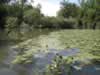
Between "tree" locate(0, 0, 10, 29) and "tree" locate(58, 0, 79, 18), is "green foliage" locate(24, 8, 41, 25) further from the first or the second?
"tree" locate(58, 0, 79, 18)

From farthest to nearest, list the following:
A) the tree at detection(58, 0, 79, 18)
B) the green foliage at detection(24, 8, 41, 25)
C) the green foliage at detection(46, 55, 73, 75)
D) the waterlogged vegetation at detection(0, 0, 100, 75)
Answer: the tree at detection(58, 0, 79, 18) → the green foliage at detection(24, 8, 41, 25) → the waterlogged vegetation at detection(0, 0, 100, 75) → the green foliage at detection(46, 55, 73, 75)

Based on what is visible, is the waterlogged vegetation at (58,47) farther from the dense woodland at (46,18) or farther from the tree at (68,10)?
the tree at (68,10)

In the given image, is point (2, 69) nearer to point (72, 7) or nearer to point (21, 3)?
point (21, 3)

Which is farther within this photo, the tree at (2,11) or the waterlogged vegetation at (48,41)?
the tree at (2,11)

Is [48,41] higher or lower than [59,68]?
lower

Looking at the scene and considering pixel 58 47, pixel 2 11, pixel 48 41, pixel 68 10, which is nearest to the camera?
pixel 58 47

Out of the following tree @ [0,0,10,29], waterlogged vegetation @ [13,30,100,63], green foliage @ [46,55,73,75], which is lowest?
waterlogged vegetation @ [13,30,100,63]

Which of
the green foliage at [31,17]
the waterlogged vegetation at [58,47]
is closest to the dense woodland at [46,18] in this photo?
the green foliage at [31,17]

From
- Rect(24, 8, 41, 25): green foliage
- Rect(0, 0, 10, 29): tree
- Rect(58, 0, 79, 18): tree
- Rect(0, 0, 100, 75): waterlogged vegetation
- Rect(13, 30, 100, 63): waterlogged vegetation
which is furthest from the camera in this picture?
Rect(58, 0, 79, 18): tree

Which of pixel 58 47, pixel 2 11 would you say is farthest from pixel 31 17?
pixel 58 47

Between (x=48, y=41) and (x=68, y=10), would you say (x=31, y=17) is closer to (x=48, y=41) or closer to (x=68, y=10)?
(x=68, y=10)

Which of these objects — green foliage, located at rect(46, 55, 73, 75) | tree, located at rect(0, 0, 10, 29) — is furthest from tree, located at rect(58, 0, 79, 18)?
green foliage, located at rect(46, 55, 73, 75)

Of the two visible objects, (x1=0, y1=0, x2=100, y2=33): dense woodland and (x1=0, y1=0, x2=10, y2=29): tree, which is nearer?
(x1=0, y1=0, x2=10, y2=29): tree

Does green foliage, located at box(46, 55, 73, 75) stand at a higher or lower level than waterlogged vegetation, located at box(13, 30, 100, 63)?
higher
